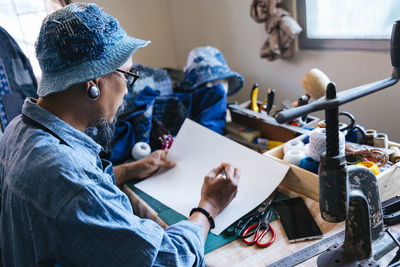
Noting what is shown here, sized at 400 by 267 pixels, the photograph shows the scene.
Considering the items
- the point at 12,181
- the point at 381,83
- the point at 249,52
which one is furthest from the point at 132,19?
the point at 381,83

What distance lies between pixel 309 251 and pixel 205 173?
0.50 m

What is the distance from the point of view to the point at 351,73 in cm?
168

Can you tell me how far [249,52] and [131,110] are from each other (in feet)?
3.32

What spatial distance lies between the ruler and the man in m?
0.20

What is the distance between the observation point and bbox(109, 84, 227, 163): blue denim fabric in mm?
1530

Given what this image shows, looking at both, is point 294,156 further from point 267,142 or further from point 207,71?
point 207,71

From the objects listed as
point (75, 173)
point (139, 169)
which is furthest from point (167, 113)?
point (75, 173)

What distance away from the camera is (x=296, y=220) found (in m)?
0.94

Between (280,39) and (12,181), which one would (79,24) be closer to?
(12,181)

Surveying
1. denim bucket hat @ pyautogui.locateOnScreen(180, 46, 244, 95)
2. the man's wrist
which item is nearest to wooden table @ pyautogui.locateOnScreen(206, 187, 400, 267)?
the man's wrist

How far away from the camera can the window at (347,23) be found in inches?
59.5

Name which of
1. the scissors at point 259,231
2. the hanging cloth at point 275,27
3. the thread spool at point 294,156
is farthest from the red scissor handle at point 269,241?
the hanging cloth at point 275,27

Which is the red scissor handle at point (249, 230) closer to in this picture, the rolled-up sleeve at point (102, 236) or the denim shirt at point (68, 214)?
the denim shirt at point (68, 214)

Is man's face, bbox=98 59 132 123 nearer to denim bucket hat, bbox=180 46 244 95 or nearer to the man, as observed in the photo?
the man
